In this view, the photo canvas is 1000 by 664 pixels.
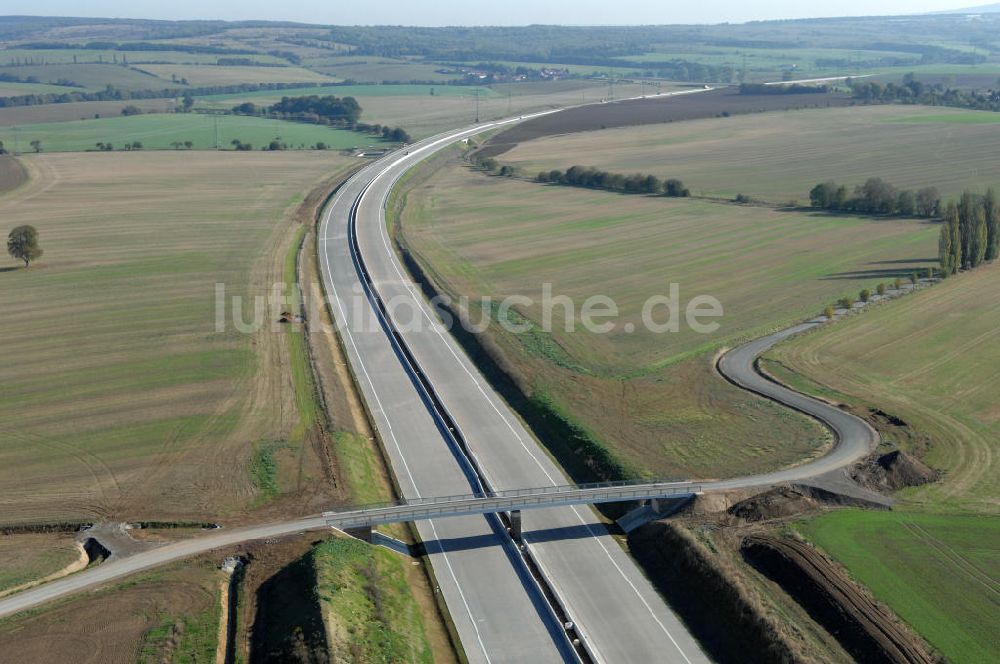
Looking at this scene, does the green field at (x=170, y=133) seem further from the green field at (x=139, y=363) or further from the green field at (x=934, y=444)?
the green field at (x=934, y=444)

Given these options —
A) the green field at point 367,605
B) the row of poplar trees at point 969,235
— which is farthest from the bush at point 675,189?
the green field at point 367,605

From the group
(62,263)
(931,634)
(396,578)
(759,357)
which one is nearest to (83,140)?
(62,263)

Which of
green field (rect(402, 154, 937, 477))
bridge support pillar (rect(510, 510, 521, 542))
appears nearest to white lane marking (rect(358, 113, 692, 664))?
green field (rect(402, 154, 937, 477))

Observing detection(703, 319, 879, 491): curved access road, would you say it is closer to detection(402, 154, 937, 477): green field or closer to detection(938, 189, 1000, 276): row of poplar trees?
detection(402, 154, 937, 477): green field

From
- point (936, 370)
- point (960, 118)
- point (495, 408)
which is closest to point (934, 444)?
point (936, 370)

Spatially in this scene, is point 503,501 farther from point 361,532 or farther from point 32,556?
point 32,556

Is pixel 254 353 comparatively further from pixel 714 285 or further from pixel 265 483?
pixel 714 285
